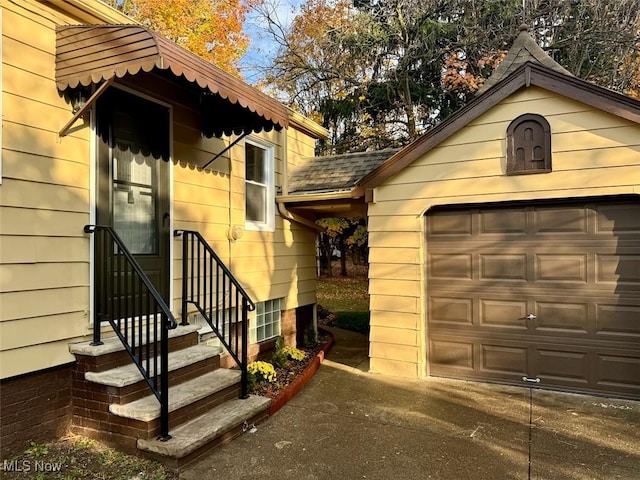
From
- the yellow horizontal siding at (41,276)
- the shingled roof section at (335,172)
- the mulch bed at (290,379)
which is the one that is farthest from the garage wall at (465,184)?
the yellow horizontal siding at (41,276)

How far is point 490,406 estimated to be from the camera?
15.0 feet

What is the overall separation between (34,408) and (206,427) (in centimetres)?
136

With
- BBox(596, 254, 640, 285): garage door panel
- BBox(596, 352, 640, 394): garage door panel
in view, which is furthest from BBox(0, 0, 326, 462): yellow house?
BBox(596, 254, 640, 285): garage door panel

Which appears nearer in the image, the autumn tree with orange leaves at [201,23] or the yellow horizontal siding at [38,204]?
the yellow horizontal siding at [38,204]

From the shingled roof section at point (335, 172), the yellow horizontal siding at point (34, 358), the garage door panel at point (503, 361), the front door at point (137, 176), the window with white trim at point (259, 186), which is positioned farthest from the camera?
the shingled roof section at point (335, 172)

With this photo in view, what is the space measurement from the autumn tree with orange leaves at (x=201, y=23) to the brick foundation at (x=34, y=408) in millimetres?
9101

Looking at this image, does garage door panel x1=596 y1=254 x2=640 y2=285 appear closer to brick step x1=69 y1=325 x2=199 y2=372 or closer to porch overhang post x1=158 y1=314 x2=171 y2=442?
porch overhang post x1=158 y1=314 x2=171 y2=442

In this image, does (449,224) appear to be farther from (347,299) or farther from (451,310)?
(347,299)

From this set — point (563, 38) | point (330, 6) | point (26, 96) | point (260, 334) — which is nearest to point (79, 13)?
point (26, 96)

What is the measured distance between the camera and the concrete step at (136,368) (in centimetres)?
346

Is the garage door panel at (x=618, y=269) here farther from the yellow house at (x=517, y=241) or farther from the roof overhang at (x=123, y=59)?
the roof overhang at (x=123, y=59)

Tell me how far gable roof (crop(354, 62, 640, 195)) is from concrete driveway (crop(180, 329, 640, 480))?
283 centimetres

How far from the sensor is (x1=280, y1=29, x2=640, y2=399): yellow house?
15.5 feet

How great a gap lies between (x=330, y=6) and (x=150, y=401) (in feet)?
47.2
